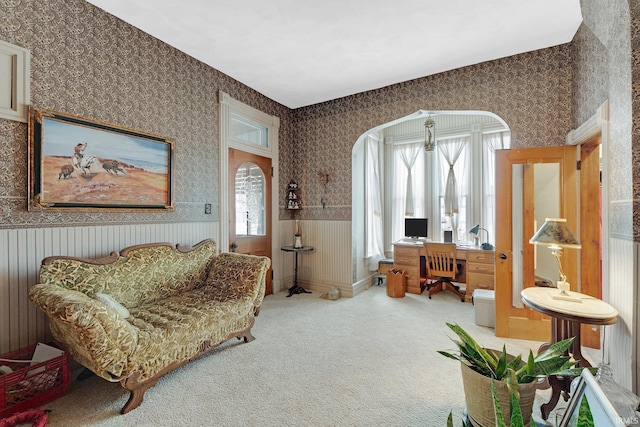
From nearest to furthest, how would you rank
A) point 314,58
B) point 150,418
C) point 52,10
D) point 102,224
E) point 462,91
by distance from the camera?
point 150,418
point 52,10
point 102,224
point 314,58
point 462,91

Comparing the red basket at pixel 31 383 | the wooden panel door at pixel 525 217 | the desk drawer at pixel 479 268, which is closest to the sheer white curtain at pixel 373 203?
the desk drawer at pixel 479 268

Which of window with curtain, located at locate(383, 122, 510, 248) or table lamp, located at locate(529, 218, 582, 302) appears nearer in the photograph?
table lamp, located at locate(529, 218, 582, 302)

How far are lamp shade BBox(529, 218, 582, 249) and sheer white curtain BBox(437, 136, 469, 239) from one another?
297cm

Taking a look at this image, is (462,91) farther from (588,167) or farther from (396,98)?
(588,167)

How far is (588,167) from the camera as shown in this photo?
274 cm

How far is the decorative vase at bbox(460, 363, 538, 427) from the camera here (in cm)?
107

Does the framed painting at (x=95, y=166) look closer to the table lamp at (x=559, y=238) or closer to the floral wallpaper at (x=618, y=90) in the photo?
the table lamp at (x=559, y=238)

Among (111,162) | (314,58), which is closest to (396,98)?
(314,58)

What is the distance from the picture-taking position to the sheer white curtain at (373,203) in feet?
16.4

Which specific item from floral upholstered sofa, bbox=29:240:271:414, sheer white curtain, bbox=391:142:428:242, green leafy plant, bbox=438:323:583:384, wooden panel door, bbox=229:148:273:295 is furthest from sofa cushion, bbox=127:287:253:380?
sheer white curtain, bbox=391:142:428:242

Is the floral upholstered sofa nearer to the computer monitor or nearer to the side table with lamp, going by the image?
the side table with lamp

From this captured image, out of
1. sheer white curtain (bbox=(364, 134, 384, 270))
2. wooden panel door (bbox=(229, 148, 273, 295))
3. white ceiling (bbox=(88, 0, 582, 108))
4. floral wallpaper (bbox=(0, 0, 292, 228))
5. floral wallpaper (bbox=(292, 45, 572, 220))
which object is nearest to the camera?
floral wallpaper (bbox=(0, 0, 292, 228))

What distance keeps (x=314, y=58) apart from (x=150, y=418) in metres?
3.57

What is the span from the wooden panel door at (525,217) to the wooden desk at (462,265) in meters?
→ 1.29
